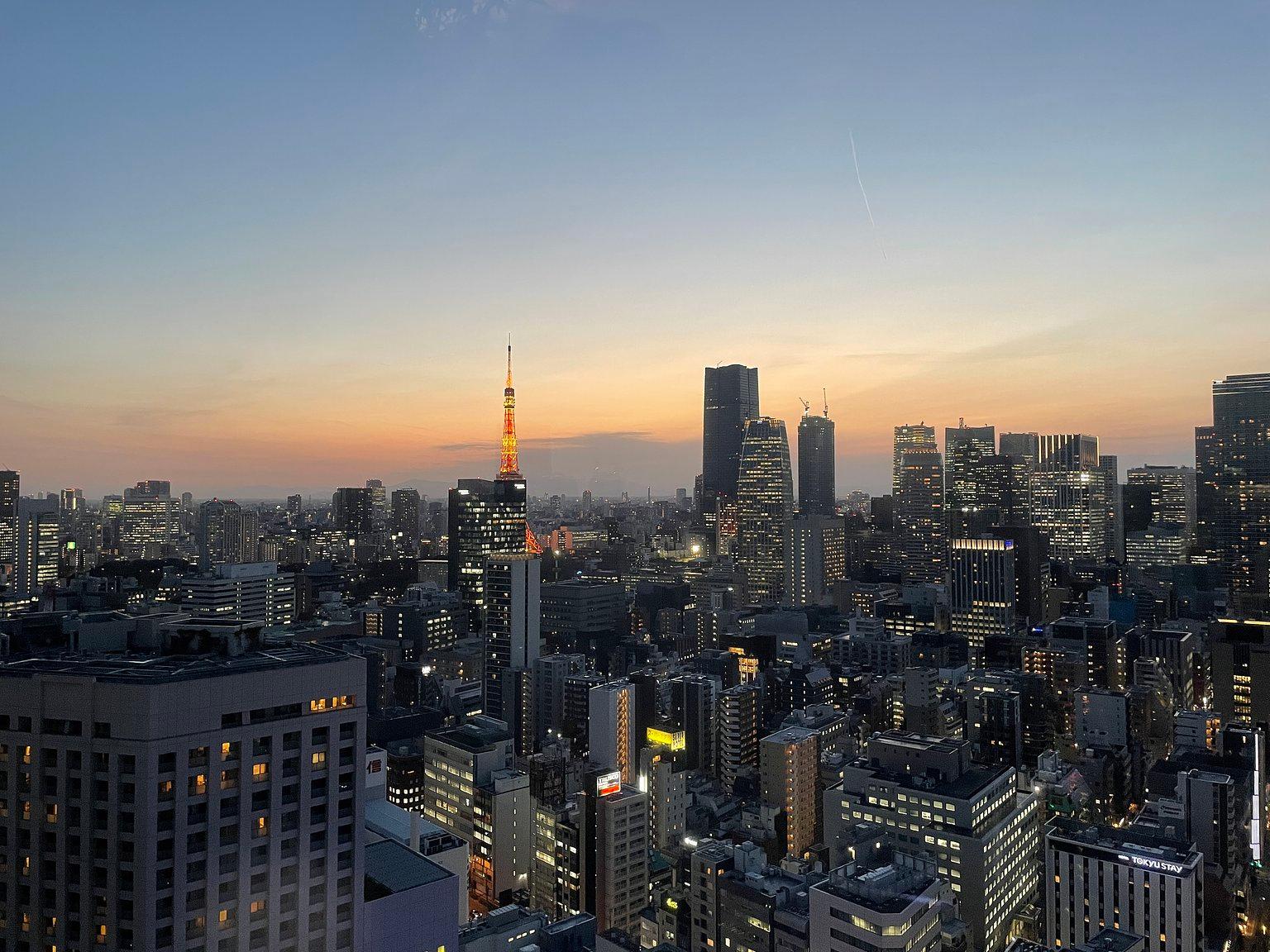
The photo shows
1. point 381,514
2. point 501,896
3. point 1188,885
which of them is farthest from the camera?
point 381,514

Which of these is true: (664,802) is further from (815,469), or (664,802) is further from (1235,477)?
(815,469)

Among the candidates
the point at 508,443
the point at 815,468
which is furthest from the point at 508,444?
the point at 815,468

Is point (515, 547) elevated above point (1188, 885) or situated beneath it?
elevated above

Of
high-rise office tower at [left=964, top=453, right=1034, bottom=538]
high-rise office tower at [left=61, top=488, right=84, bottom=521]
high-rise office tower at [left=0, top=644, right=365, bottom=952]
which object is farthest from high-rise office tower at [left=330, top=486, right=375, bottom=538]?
high-rise office tower at [left=0, top=644, right=365, bottom=952]

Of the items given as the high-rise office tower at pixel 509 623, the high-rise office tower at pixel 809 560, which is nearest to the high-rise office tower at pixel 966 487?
the high-rise office tower at pixel 809 560

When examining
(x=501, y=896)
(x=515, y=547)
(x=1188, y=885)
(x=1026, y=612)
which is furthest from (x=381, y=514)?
(x=1188, y=885)

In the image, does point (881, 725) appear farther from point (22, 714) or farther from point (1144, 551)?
point (1144, 551)

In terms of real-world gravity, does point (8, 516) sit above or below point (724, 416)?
below
